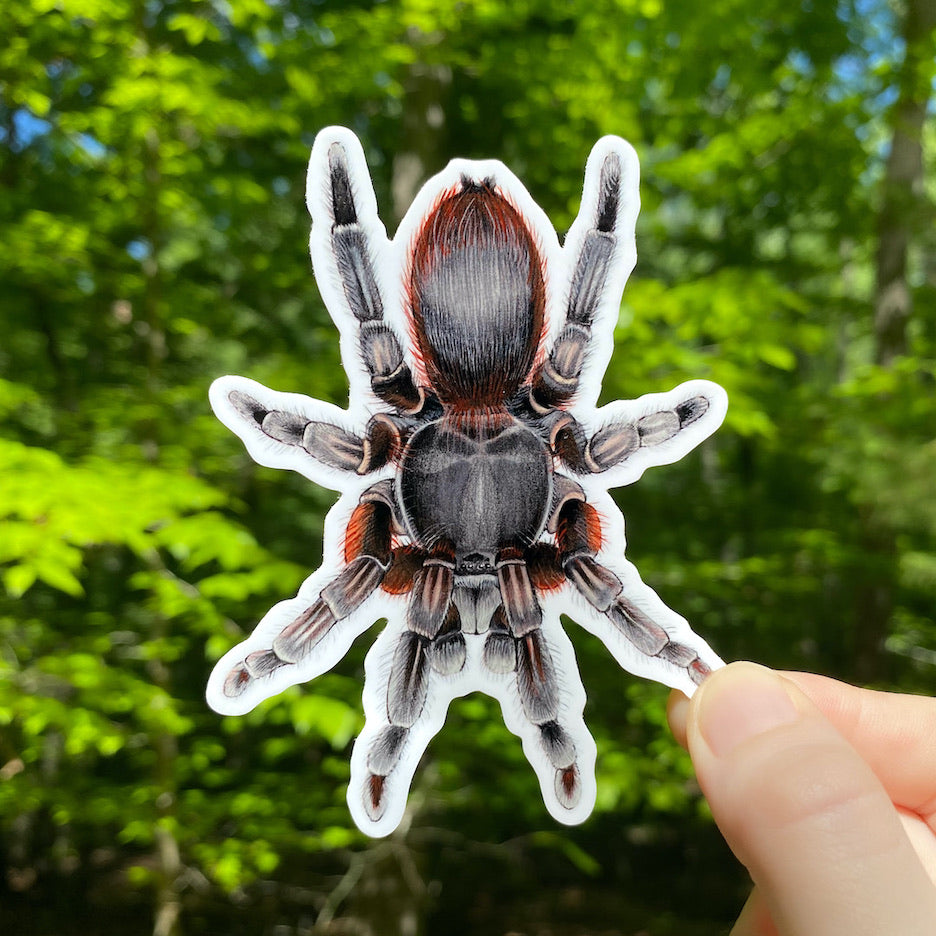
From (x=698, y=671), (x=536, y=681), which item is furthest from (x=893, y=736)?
(x=536, y=681)

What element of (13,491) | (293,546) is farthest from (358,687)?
(293,546)

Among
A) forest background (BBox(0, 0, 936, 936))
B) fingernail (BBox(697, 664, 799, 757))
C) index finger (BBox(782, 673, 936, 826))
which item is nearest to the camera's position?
fingernail (BBox(697, 664, 799, 757))

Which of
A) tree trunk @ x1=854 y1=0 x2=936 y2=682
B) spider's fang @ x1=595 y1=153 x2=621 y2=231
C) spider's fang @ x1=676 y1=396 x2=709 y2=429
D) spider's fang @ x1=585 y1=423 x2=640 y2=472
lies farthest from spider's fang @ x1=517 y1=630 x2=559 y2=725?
tree trunk @ x1=854 y1=0 x2=936 y2=682

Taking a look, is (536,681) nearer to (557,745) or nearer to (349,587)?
(557,745)

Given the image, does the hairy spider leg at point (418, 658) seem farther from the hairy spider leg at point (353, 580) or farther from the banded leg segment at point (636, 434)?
the banded leg segment at point (636, 434)

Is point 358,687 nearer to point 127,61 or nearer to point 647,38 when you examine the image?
point 127,61

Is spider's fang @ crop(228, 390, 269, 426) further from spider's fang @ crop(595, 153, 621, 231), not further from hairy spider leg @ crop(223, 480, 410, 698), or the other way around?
spider's fang @ crop(595, 153, 621, 231)
